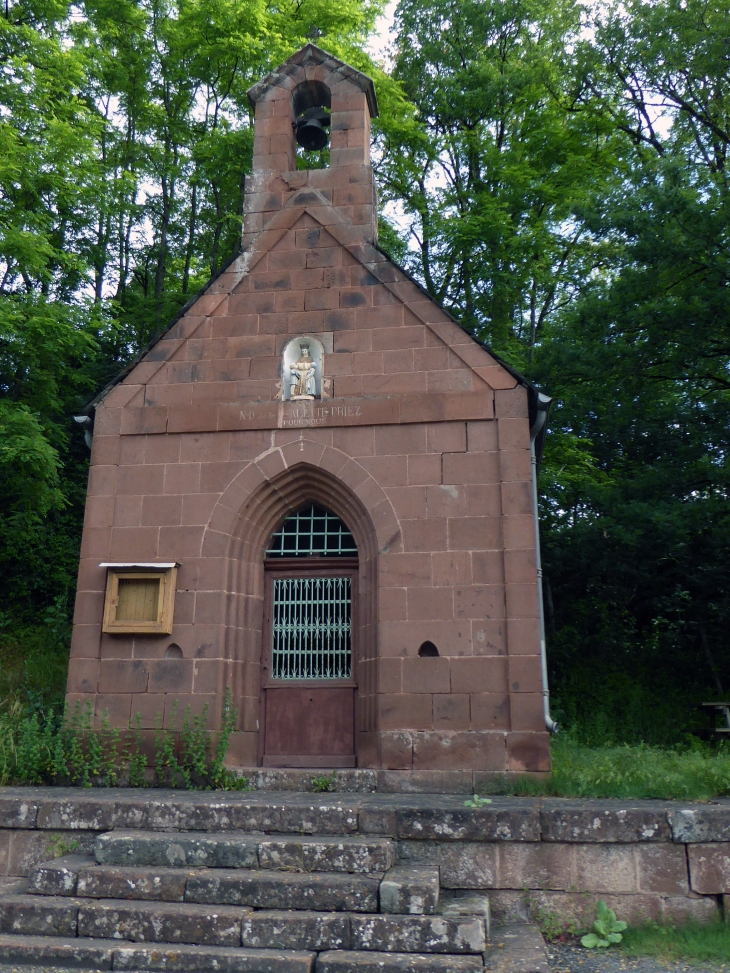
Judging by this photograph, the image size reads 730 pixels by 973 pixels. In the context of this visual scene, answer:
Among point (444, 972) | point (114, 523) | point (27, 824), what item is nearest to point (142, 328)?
point (114, 523)

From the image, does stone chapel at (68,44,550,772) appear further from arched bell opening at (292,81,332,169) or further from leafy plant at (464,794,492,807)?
leafy plant at (464,794,492,807)

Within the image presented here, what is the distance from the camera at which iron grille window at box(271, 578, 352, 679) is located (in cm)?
927

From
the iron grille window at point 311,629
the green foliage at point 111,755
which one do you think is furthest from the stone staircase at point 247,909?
the iron grille window at point 311,629

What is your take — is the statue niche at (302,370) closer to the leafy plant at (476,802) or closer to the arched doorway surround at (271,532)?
the arched doorway surround at (271,532)

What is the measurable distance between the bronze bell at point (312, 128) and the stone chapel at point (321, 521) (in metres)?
0.83

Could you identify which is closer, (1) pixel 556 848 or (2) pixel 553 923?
(2) pixel 553 923

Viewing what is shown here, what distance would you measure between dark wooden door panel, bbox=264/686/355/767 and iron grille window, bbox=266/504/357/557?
4.85 feet

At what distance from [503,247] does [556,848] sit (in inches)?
555

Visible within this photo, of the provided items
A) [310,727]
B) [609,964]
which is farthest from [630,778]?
[310,727]

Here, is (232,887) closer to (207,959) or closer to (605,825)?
(207,959)

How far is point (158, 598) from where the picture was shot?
8.96 metres

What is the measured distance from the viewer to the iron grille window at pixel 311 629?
30.4 feet

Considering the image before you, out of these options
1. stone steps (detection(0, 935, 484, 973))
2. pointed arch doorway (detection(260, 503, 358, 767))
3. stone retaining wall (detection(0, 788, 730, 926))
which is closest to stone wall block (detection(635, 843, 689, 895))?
stone retaining wall (detection(0, 788, 730, 926))

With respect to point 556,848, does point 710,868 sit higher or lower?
lower
